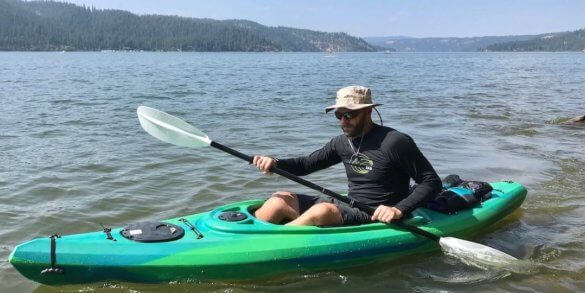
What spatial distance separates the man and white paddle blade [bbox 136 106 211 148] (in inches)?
29.5

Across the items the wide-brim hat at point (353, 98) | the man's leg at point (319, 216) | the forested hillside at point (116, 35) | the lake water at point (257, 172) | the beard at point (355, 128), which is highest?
the forested hillside at point (116, 35)

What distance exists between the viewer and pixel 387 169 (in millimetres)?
4473

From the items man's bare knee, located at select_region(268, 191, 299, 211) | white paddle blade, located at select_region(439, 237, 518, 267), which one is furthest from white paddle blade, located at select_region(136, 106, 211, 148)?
white paddle blade, located at select_region(439, 237, 518, 267)

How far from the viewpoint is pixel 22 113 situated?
46.6 ft

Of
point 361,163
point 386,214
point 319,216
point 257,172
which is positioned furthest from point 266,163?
point 257,172

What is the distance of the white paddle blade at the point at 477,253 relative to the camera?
466cm

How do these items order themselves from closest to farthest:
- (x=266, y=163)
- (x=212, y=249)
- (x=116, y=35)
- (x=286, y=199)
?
(x=212, y=249) → (x=266, y=163) → (x=286, y=199) → (x=116, y=35)

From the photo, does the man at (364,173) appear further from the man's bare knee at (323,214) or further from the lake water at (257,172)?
the lake water at (257,172)

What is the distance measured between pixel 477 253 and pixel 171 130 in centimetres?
295

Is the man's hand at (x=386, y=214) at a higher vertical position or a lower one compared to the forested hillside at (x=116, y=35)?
lower

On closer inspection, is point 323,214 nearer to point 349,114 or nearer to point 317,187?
point 317,187

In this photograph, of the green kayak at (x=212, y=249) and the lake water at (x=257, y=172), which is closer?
the green kayak at (x=212, y=249)

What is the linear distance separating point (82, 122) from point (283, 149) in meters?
5.40

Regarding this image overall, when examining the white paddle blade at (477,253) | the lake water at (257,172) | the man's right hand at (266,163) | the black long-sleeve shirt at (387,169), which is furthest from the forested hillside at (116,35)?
the white paddle blade at (477,253)
